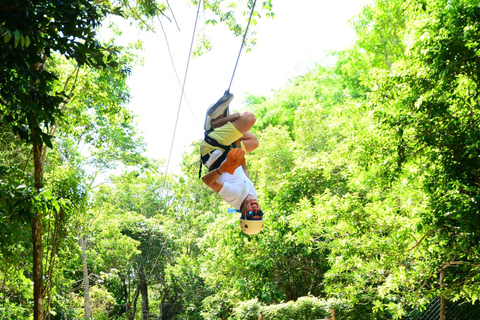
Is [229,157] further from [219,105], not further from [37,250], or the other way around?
[37,250]

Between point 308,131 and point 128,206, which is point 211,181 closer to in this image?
point 308,131

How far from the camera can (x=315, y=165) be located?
696cm

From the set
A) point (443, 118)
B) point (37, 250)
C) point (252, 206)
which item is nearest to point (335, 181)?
point (443, 118)

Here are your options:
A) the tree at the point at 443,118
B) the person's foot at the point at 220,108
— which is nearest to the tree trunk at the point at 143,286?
the tree at the point at 443,118

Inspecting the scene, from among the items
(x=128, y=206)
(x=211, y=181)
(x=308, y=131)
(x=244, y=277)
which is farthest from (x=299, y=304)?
(x=128, y=206)

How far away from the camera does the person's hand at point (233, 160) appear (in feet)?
9.42

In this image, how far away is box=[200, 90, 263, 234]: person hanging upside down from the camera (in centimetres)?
280

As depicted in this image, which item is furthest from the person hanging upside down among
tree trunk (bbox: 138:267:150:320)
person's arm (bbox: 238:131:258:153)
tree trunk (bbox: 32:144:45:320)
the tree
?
tree trunk (bbox: 138:267:150:320)

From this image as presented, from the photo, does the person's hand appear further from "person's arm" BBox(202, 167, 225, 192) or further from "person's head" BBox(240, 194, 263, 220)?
"person's head" BBox(240, 194, 263, 220)

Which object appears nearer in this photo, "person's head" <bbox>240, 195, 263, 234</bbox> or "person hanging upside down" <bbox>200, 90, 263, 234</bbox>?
"person hanging upside down" <bbox>200, 90, 263, 234</bbox>

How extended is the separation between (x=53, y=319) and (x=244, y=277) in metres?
4.28

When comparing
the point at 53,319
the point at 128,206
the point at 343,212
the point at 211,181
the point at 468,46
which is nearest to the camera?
the point at 211,181

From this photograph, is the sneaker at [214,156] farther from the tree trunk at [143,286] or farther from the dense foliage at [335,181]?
the tree trunk at [143,286]

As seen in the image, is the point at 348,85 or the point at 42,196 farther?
the point at 348,85
